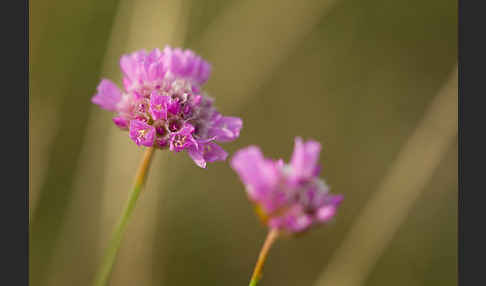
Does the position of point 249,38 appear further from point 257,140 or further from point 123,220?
point 123,220

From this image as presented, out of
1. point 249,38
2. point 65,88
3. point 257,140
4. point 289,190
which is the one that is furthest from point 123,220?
point 257,140

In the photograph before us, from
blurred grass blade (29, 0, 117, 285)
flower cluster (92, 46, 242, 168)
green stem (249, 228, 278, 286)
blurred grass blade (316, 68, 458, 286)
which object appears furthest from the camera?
blurred grass blade (29, 0, 117, 285)

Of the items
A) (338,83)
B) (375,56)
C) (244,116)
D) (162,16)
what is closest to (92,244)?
(162,16)

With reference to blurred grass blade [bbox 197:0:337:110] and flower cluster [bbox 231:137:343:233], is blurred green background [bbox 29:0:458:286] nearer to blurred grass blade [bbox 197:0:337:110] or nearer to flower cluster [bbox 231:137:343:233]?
blurred grass blade [bbox 197:0:337:110]

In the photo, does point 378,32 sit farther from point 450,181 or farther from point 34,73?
point 34,73

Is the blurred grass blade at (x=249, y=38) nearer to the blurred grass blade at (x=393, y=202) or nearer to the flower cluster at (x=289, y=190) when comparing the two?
the blurred grass blade at (x=393, y=202)

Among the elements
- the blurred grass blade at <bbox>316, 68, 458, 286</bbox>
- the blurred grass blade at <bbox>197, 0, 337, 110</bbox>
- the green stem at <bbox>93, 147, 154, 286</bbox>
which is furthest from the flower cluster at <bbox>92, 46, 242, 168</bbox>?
the blurred grass blade at <bbox>197, 0, 337, 110</bbox>
